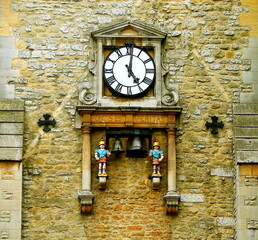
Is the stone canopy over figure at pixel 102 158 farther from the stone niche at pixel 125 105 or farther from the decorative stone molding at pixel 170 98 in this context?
the decorative stone molding at pixel 170 98

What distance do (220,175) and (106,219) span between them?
7.20 ft

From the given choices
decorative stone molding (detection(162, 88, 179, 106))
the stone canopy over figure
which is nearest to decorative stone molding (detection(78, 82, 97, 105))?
the stone canopy over figure

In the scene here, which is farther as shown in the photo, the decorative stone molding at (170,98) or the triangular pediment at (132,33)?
the triangular pediment at (132,33)

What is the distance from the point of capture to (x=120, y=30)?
2486cm

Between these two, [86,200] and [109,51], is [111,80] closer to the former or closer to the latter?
[109,51]

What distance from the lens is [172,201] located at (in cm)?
2414

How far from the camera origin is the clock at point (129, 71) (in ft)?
80.6

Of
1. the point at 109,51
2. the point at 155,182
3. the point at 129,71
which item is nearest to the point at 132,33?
the point at 109,51

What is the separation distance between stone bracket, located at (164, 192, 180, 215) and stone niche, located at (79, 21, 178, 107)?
5.46 feet

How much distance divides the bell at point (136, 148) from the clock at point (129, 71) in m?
0.82

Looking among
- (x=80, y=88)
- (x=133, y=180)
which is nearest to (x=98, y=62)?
(x=80, y=88)

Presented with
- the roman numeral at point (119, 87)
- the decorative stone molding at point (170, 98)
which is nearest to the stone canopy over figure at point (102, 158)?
the roman numeral at point (119, 87)

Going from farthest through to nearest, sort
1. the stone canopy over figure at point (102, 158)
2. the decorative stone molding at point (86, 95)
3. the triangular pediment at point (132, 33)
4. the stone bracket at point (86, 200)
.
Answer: the triangular pediment at point (132, 33) → the decorative stone molding at point (86, 95) → the stone canopy over figure at point (102, 158) → the stone bracket at point (86, 200)

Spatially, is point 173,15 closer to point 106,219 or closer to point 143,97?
point 143,97
